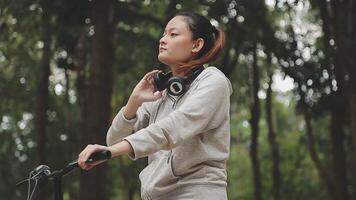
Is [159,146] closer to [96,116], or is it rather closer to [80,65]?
[96,116]

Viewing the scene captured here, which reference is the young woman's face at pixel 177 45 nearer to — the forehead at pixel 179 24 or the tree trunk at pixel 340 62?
the forehead at pixel 179 24

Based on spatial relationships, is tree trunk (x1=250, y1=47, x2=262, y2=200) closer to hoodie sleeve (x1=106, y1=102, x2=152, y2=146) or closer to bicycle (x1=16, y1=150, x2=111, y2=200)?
hoodie sleeve (x1=106, y1=102, x2=152, y2=146)

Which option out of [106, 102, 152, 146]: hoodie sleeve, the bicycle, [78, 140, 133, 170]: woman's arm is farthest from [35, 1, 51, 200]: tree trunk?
[78, 140, 133, 170]: woman's arm

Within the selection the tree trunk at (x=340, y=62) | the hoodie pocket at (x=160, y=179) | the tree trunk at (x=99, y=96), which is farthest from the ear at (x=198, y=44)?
the tree trunk at (x=340, y=62)

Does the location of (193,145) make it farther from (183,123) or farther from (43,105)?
(43,105)

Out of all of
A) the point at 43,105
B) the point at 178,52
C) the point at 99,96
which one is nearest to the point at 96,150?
the point at 178,52

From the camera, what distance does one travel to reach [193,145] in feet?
8.78

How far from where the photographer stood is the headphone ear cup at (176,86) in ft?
9.16

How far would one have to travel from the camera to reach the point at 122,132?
118 inches

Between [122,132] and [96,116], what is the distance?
558 centimetres

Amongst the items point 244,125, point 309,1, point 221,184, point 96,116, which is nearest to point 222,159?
point 221,184

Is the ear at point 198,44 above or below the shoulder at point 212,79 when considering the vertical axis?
above

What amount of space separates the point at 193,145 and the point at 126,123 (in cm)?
43

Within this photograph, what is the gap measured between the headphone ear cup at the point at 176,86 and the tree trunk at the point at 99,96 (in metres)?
5.50
